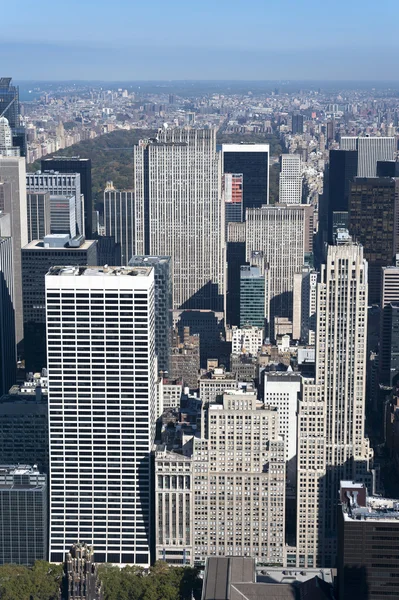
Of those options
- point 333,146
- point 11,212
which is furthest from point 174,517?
point 333,146

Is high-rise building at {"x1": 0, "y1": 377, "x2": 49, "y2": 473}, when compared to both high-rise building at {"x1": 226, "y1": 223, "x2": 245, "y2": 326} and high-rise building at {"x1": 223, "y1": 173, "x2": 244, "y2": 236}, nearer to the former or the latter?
high-rise building at {"x1": 226, "y1": 223, "x2": 245, "y2": 326}

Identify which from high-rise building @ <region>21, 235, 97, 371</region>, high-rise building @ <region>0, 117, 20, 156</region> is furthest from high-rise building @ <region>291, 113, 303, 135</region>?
high-rise building @ <region>21, 235, 97, 371</region>

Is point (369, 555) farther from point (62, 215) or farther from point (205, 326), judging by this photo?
point (62, 215)

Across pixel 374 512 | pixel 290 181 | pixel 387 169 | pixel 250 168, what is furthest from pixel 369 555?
pixel 290 181

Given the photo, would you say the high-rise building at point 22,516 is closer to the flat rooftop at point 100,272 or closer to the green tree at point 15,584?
the green tree at point 15,584

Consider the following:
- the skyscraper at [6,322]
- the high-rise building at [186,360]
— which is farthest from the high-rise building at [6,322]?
the high-rise building at [186,360]
